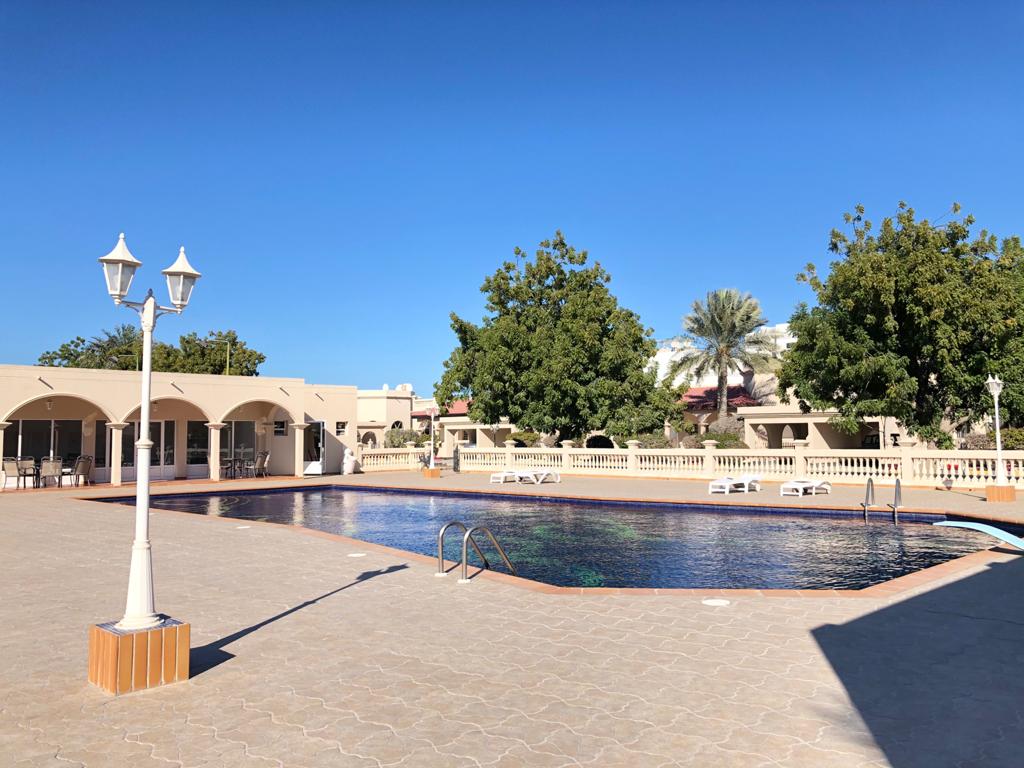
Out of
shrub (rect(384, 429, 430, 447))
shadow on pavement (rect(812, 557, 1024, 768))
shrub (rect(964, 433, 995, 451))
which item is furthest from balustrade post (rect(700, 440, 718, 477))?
shrub (rect(384, 429, 430, 447))

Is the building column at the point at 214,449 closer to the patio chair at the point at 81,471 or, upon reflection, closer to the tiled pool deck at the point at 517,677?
the patio chair at the point at 81,471

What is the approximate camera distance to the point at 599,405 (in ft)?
110

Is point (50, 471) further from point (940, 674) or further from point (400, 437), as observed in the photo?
point (400, 437)

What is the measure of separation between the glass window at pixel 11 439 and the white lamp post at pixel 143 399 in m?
23.2

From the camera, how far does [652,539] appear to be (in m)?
14.3

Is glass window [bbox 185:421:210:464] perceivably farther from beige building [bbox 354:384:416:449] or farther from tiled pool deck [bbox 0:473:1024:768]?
beige building [bbox 354:384:416:449]

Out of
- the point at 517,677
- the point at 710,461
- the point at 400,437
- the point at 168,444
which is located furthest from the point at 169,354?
the point at 517,677

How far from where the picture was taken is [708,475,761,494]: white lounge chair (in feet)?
69.4

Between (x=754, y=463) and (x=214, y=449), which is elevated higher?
(x=214, y=449)

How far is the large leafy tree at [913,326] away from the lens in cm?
A: 2366

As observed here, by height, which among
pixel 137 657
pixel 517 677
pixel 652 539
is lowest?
pixel 652 539

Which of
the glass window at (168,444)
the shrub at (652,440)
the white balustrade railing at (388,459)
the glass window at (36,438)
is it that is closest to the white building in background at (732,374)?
the shrub at (652,440)

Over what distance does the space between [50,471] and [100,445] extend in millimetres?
2601

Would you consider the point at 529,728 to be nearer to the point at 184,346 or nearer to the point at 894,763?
the point at 894,763
